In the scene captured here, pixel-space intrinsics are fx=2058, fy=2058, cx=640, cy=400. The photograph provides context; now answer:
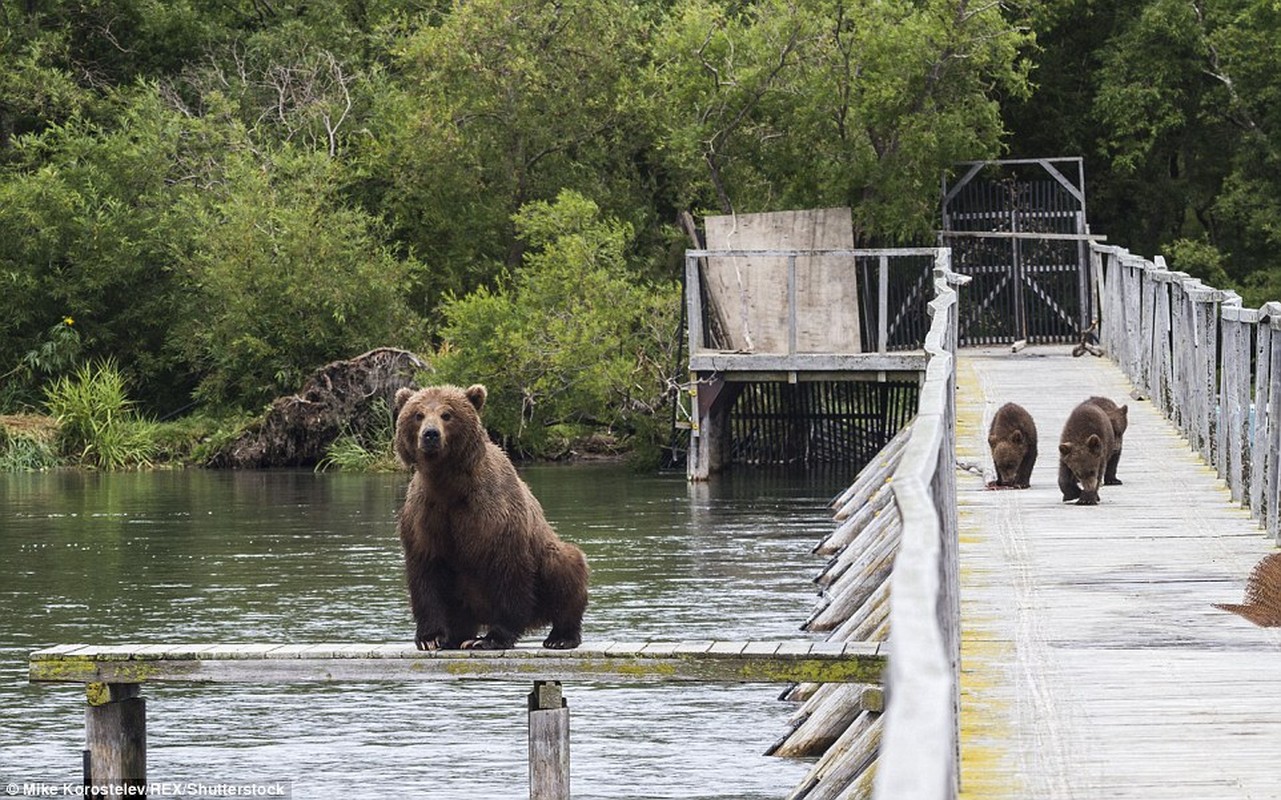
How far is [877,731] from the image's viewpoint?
380 inches

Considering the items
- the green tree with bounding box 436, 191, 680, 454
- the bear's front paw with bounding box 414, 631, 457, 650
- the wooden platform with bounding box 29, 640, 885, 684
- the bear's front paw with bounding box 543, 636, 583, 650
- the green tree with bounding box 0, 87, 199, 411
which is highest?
the green tree with bounding box 0, 87, 199, 411

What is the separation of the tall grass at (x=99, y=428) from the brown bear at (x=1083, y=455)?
83.3ft

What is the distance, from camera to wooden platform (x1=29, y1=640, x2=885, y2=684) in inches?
384

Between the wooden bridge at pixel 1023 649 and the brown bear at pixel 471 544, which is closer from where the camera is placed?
the wooden bridge at pixel 1023 649

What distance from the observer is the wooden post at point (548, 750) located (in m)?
10.0

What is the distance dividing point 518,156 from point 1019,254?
10931 millimetres

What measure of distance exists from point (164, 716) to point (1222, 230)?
2681 cm

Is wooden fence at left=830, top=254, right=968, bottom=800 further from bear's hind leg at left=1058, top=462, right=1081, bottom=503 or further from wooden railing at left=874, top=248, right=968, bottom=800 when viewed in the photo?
bear's hind leg at left=1058, top=462, right=1081, bottom=503

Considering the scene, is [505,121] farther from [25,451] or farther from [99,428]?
[25,451]

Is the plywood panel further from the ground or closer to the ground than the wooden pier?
further from the ground

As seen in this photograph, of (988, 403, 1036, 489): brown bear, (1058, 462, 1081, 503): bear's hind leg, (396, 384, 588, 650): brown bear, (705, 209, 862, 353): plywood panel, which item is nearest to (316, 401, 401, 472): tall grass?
(705, 209, 862, 353): plywood panel

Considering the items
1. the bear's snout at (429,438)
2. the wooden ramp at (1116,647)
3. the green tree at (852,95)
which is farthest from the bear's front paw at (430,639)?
the green tree at (852,95)

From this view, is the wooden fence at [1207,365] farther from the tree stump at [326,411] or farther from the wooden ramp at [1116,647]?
the tree stump at [326,411]

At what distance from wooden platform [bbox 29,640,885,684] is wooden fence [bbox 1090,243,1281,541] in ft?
11.6
